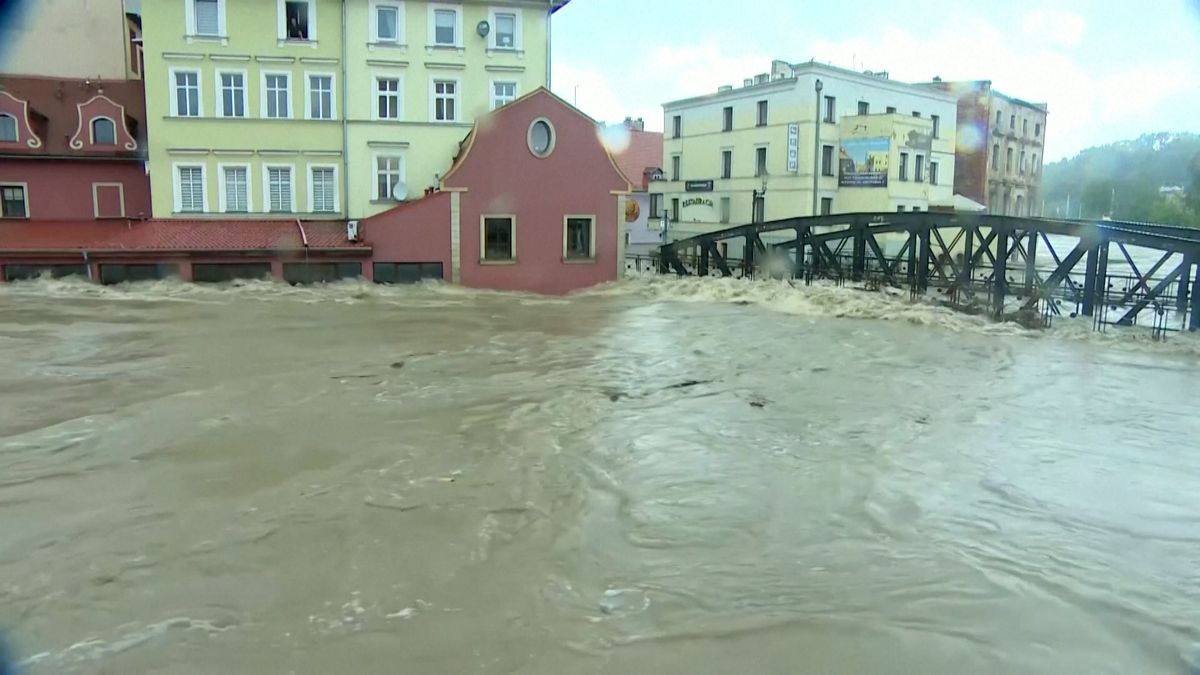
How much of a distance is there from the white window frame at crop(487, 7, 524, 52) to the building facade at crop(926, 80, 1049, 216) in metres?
31.1

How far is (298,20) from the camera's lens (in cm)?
2861

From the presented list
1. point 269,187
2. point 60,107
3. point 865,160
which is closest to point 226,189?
point 269,187

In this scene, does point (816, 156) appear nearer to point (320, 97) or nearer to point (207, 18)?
point (320, 97)

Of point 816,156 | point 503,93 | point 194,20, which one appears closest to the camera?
point 194,20

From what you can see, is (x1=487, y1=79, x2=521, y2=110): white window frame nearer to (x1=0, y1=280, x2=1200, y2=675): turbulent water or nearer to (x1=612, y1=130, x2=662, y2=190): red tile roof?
(x1=0, y1=280, x2=1200, y2=675): turbulent water

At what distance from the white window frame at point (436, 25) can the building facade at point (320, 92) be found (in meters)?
0.03

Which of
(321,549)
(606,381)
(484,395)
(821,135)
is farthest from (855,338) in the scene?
(821,135)

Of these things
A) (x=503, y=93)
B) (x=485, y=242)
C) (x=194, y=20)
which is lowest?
(x=485, y=242)

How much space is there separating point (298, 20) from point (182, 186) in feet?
21.1

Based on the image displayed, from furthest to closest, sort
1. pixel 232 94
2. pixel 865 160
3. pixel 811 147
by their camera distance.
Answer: pixel 865 160
pixel 811 147
pixel 232 94

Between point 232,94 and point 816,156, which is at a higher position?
point 232,94

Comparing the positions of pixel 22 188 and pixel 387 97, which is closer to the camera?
pixel 387 97

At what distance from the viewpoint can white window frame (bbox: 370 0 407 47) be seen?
28812mm

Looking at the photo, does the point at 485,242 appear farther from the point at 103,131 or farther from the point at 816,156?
the point at 816,156
